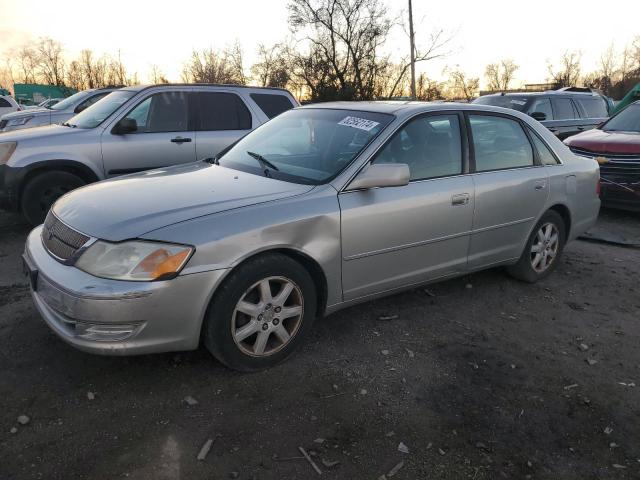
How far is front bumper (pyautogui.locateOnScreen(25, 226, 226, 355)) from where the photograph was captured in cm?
260

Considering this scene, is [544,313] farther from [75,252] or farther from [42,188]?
[42,188]

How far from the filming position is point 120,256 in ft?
8.75

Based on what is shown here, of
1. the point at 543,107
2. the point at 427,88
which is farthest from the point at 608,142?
the point at 427,88

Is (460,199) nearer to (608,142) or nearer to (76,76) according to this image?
(608,142)

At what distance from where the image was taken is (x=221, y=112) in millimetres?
7008

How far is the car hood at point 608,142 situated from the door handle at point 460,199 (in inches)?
185

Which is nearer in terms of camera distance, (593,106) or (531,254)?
(531,254)

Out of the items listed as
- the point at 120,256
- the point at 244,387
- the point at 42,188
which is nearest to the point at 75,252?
the point at 120,256

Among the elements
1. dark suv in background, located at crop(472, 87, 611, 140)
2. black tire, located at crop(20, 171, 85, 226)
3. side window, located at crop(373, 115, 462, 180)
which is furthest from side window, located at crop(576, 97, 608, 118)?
black tire, located at crop(20, 171, 85, 226)

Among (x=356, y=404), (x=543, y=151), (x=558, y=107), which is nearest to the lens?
(x=356, y=404)

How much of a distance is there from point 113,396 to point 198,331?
0.59 m

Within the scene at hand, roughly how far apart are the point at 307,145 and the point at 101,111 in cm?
396

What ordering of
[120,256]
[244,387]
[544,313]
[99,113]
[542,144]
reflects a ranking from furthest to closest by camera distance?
[99,113] → [542,144] → [544,313] → [244,387] → [120,256]

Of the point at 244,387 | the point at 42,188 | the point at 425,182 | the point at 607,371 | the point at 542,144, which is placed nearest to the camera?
the point at 244,387
